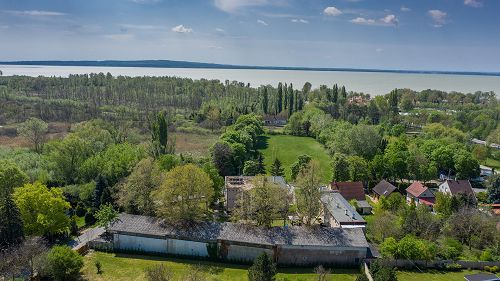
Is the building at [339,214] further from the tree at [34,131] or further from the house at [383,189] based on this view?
the tree at [34,131]

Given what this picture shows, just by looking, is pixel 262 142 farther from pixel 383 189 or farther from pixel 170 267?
pixel 170 267

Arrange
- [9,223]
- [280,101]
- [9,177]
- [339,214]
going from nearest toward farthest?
[9,223] < [9,177] < [339,214] < [280,101]

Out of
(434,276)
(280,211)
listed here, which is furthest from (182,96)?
(434,276)

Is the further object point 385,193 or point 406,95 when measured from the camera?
point 406,95

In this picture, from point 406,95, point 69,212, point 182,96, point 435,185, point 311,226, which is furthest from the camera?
point 406,95

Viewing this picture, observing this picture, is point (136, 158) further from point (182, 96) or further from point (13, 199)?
point (182, 96)

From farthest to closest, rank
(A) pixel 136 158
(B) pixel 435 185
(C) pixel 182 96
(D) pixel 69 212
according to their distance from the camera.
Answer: (C) pixel 182 96, (B) pixel 435 185, (A) pixel 136 158, (D) pixel 69 212

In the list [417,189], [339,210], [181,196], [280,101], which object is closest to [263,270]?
[181,196]
